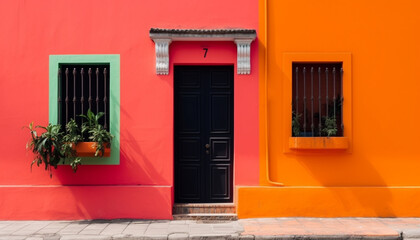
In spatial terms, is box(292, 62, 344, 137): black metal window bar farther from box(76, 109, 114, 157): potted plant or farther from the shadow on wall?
box(76, 109, 114, 157): potted plant

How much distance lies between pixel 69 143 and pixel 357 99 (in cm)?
535

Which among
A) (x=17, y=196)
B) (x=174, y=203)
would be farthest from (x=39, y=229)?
(x=174, y=203)

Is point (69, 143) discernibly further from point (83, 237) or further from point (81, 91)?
point (83, 237)

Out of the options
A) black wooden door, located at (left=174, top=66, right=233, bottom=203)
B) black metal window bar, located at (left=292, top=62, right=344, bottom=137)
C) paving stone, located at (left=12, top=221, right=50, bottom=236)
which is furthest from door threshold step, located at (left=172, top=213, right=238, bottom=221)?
paving stone, located at (left=12, top=221, right=50, bottom=236)

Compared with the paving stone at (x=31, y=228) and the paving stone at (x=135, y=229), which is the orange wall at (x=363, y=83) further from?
the paving stone at (x=31, y=228)

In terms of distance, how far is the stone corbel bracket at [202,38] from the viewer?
7.32 meters

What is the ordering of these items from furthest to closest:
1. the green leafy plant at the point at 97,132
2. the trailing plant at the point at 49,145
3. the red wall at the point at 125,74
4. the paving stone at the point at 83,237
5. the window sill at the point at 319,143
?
the red wall at the point at 125,74, the window sill at the point at 319,143, the green leafy plant at the point at 97,132, the trailing plant at the point at 49,145, the paving stone at the point at 83,237

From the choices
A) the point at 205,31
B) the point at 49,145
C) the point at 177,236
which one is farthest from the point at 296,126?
the point at 49,145

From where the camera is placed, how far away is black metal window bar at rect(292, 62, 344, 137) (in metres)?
7.62

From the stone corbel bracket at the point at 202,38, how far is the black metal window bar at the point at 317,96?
1.04 m

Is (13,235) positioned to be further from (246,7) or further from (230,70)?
(246,7)

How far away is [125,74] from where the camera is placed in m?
7.59

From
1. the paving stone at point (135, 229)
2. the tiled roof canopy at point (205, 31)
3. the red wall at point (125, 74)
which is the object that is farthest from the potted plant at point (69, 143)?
the tiled roof canopy at point (205, 31)

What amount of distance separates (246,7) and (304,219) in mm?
4092
